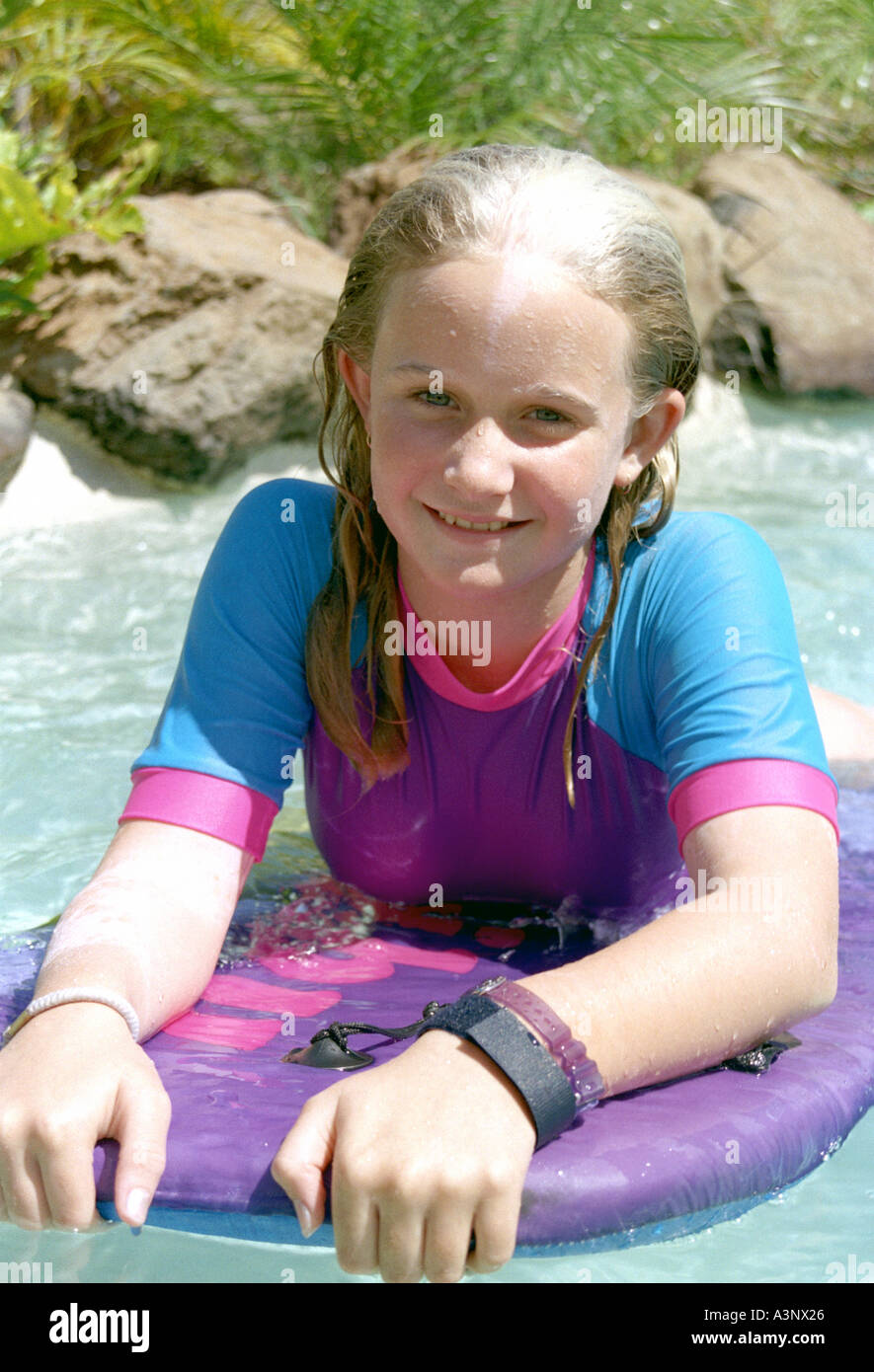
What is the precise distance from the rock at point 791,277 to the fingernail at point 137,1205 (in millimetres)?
6037

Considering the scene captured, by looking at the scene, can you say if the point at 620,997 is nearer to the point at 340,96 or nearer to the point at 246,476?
the point at 246,476

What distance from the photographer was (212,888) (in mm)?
1867

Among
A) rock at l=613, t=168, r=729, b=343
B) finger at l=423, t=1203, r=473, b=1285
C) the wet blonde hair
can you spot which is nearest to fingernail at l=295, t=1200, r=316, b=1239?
finger at l=423, t=1203, r=473, b=1285

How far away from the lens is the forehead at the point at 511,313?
1.71 meters

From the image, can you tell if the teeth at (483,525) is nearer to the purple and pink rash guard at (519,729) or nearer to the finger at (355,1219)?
the purple and pink rash guard at (519,729)

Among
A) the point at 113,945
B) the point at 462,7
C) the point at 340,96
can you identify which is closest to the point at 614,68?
the point at 462,7

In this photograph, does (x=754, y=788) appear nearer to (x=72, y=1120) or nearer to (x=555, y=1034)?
(x=555, y=1034)

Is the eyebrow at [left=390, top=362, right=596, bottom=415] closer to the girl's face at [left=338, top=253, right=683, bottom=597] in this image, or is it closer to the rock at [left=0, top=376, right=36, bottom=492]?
the girl's face at [left=338, top=253, right=683, bottom=597]

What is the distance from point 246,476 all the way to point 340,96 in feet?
8.05

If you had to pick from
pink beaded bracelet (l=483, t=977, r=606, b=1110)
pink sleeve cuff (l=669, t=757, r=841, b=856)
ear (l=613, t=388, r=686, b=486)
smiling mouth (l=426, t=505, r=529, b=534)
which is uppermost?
ear (l=613, t=388, r=686, b=486)

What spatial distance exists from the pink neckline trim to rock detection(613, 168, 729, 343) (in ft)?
16.4

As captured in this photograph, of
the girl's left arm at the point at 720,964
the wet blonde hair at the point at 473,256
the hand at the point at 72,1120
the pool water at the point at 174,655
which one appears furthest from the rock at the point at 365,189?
the hand at the point at 72,1120

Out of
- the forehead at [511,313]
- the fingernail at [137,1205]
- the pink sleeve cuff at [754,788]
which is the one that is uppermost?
the forehead at [511,313]

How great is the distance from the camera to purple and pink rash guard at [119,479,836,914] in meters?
1.83
